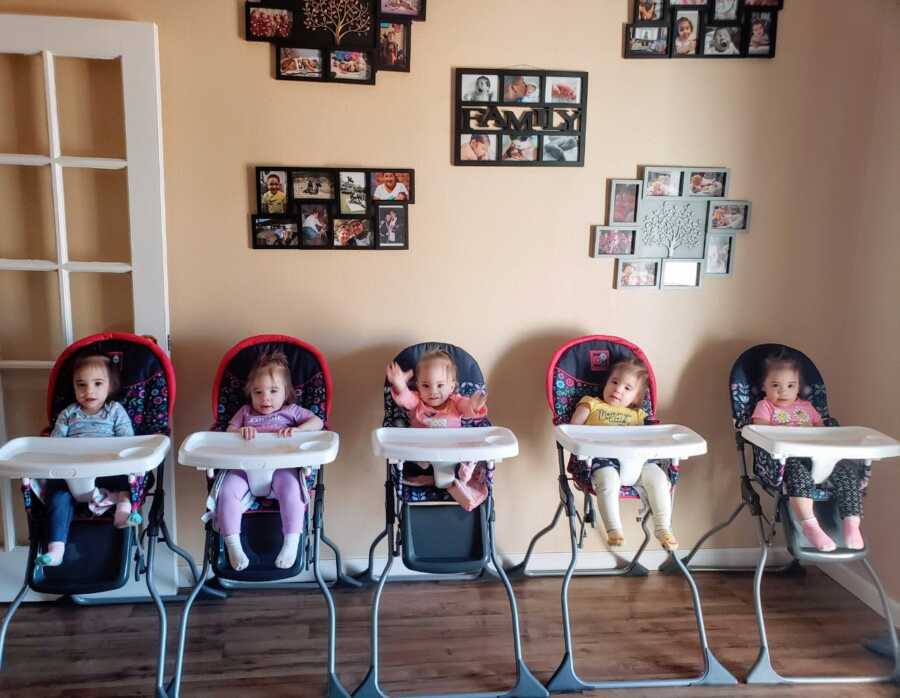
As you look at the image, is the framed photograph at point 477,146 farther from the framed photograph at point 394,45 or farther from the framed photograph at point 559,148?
the framed photograph at point 394,45

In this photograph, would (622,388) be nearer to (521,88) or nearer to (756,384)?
(756,384)

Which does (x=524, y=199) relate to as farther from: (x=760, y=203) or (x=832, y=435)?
(x=832, y=435)

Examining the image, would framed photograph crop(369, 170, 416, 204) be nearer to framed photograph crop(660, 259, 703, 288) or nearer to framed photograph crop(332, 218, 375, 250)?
framed photograph crop(332, 218, 375, 250)

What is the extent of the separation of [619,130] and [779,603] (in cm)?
206

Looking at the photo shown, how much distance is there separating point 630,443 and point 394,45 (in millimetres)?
1742

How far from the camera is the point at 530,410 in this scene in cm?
298

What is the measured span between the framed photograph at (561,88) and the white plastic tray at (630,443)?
4.25 feet

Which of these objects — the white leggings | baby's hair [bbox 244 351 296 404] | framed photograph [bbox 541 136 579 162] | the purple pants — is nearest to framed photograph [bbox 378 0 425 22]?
framed photograph [bbox 541 136 579 162]

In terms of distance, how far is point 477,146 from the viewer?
2770mm

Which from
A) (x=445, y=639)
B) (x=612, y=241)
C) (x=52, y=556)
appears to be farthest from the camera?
(x=612, y=241)

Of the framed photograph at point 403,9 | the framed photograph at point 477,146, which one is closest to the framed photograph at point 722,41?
the framed photograph at point 477,146

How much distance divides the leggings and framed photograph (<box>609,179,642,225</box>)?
1.13 m

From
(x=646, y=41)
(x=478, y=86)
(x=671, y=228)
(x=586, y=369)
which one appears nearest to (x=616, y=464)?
(x=586, y=369)

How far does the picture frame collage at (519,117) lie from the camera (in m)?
2.73
